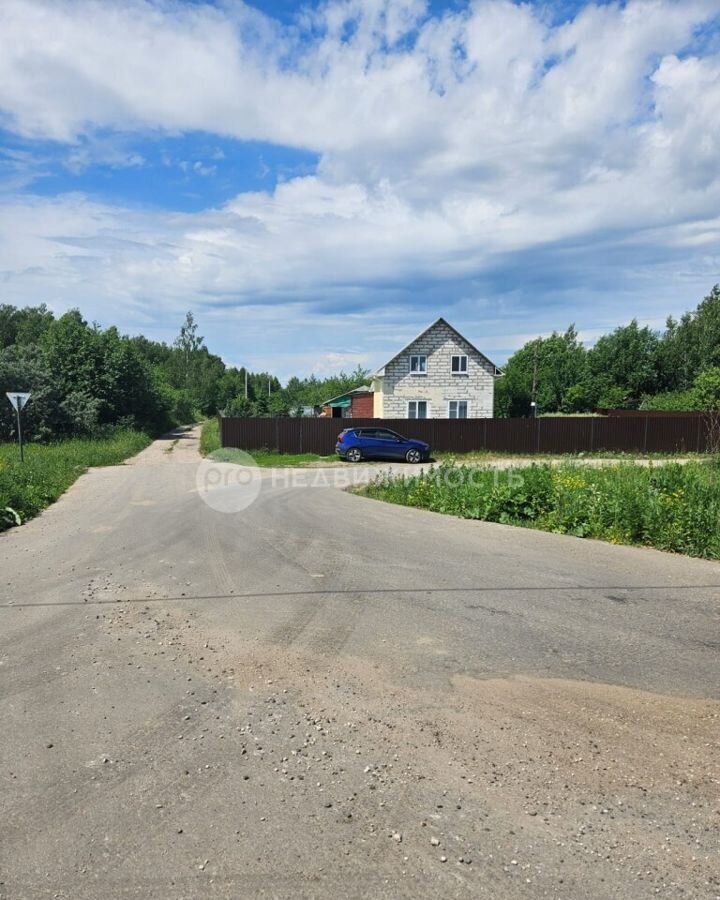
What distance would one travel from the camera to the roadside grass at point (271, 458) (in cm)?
2484

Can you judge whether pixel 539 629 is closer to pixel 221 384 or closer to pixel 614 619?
pixel 614 619

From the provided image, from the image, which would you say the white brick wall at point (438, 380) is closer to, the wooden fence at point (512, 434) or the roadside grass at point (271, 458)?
the wooden fence at point (512, 434)

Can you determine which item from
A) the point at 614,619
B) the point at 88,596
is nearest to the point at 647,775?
Answer: the point at 614,619

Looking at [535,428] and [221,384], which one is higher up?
[221,384]

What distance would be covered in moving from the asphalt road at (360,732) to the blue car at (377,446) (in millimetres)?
17998

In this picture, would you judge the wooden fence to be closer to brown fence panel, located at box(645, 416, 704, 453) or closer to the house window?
brown fence panel, located at box(645, 416, 704, 453)

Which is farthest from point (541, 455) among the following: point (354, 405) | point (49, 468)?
point (354, 405)

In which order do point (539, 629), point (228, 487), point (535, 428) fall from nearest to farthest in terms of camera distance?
point (539, 629), point (228, 487), point (535, 428)

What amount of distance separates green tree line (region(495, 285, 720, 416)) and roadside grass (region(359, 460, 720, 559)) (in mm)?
40031

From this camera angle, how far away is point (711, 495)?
→ 9359mm

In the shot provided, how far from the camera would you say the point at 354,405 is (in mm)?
49844

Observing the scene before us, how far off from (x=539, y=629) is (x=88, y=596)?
444cm

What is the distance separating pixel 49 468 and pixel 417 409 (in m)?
23.4

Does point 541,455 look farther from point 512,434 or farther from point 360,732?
point 360,732
